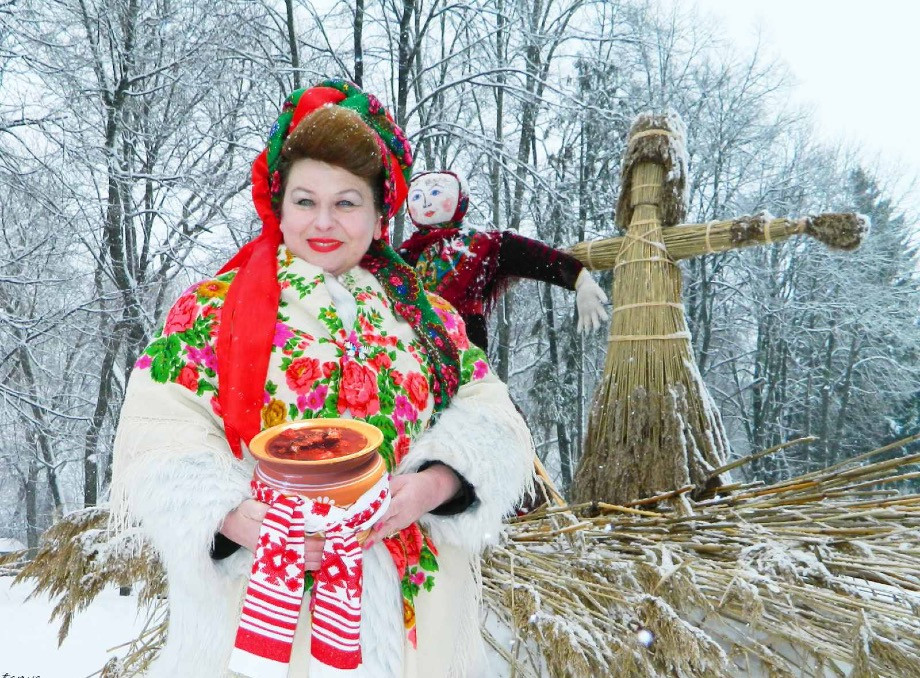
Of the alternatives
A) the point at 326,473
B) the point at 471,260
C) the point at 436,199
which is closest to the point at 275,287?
the point at 326,473

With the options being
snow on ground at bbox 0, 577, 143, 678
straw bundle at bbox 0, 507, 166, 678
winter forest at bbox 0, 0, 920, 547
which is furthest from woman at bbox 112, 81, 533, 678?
winter forest at bbox 0, 0, 920, 547

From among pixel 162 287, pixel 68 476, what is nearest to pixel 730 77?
pixel 162 287

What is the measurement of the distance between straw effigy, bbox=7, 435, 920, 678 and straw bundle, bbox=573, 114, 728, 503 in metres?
0.84

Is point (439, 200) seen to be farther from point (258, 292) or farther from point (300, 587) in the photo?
point (300, 587)

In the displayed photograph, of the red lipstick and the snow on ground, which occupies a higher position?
the red lipstick

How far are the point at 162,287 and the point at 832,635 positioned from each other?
6.45 meters

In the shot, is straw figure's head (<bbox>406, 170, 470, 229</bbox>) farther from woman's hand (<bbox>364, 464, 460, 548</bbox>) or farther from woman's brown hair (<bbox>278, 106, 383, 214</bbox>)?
woman's hand (<bbox>364, 464, 460, 548</bbox>)

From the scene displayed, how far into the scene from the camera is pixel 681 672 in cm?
98

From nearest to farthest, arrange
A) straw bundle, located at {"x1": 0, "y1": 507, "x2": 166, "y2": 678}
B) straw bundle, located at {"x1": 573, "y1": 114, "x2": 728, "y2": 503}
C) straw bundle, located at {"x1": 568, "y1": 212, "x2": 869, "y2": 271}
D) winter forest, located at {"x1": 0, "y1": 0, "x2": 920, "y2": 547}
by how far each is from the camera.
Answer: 1. straw bundle, located at {"x1": 0, "y1": 507, "x2": 166, "y2": 678}
2. straw bundle, located at {"x1": 568, "y1": 212, "x2": 869, "y2": 271}
3. straw bundle, located at {"x1": 573, "y1": 114, "x2": 728, "y2": 503}
4. winter forest, located at {"x1": 0, "y1": 0, "x2": 920, "y2": 547}

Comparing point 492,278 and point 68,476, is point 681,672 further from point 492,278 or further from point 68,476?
point 68,476

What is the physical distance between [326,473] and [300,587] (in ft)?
0.49

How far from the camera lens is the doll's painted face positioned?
2.26 metres

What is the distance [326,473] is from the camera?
70 cm

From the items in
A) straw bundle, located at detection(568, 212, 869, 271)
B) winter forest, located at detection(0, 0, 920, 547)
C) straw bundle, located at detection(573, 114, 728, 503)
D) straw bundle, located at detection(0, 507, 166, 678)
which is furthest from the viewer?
winter forest, located at detection(0, 0, 920, 547)
